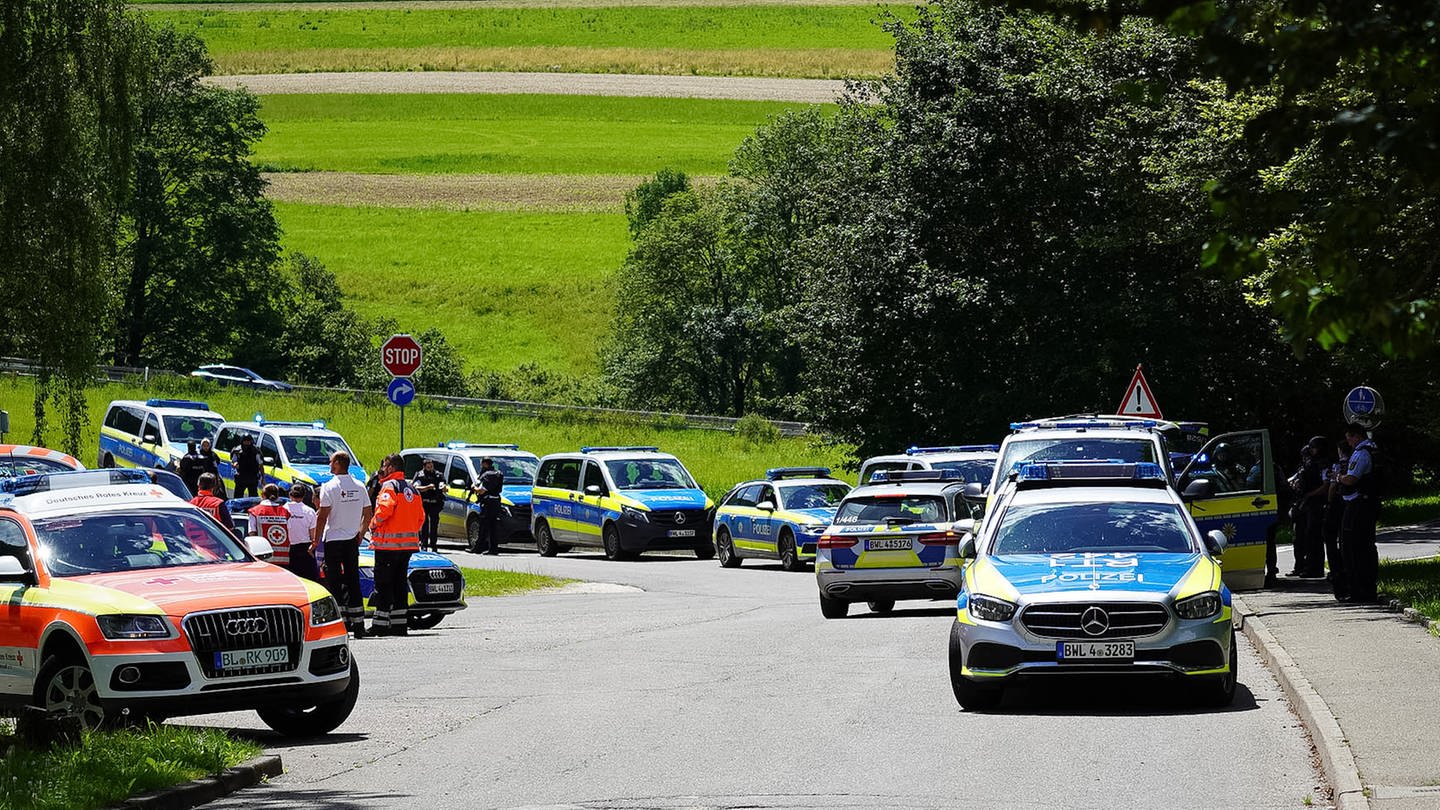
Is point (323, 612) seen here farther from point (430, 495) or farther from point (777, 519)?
point (430, 495)

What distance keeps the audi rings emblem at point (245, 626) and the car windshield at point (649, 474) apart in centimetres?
2336

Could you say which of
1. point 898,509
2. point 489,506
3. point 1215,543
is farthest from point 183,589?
point 489,506

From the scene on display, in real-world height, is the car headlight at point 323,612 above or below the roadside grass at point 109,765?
above

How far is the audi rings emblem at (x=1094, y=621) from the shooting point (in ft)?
41.5

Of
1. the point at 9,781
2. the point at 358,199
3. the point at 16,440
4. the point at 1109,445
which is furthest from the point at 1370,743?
the point at 358,199

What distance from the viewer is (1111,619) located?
12688 millimetres

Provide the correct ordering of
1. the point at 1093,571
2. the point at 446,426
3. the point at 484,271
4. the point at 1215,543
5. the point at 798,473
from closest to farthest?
the point at 1093,571, the point at 1215,543, the point at 798,473, the point at 446,426, the point at 484,271

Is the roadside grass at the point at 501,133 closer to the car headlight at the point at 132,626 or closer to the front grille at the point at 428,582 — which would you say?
the front grille at the point at 428,582

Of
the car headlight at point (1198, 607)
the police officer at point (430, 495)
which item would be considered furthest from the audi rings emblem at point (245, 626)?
the police officer at point (430, 495)

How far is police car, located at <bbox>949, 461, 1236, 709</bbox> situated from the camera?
41.5 ft

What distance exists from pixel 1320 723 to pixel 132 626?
23.4 feet

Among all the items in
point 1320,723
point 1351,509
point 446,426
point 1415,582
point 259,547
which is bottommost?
point 446,426

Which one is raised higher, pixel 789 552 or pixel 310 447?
pixel 310 447

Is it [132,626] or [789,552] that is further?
[789,552]
